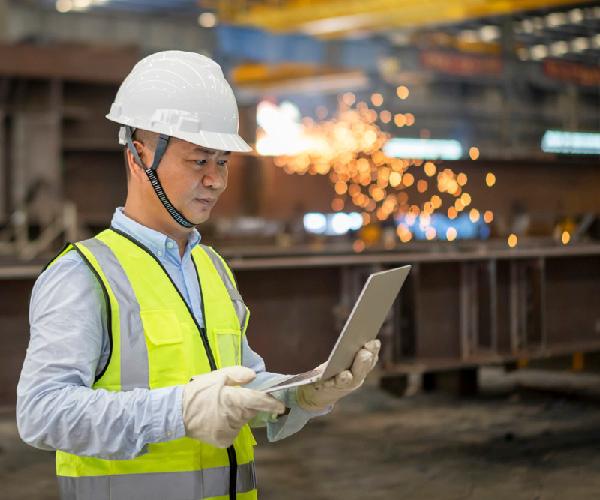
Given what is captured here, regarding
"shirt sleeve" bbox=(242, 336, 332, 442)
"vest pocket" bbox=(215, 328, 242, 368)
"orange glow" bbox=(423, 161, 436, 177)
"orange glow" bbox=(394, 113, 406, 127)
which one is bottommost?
"shirt sleeve" bbox=(242, 336, 332, 442)

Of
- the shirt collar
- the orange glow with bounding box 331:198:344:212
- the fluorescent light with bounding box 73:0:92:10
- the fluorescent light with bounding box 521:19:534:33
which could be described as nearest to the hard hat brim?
the shirt collar

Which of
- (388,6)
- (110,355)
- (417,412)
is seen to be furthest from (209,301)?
(388,6)

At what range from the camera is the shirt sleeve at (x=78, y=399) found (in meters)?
1.98

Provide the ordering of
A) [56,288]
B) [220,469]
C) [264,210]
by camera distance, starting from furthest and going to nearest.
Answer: [264,210] < [220,469] < [56,288]

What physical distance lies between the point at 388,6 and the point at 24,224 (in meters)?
11.5

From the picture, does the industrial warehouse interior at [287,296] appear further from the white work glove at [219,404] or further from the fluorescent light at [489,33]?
the fluorescent light at [489,33]

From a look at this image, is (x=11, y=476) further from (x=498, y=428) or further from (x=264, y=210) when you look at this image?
(x=264, y=210)

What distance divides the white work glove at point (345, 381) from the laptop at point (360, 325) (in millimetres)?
15

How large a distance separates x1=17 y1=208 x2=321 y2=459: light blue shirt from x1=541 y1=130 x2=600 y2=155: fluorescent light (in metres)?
30.1

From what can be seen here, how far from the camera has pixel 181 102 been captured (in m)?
2.30

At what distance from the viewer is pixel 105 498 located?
7.05ft

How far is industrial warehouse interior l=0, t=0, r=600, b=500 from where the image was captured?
214 centimetres

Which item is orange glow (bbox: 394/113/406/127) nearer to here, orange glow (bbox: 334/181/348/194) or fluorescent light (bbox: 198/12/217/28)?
fluorescent light (bbox: 198/12/217/28)

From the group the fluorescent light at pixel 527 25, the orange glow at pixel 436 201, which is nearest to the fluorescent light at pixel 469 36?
the fluorescent light at pixel 527 25
